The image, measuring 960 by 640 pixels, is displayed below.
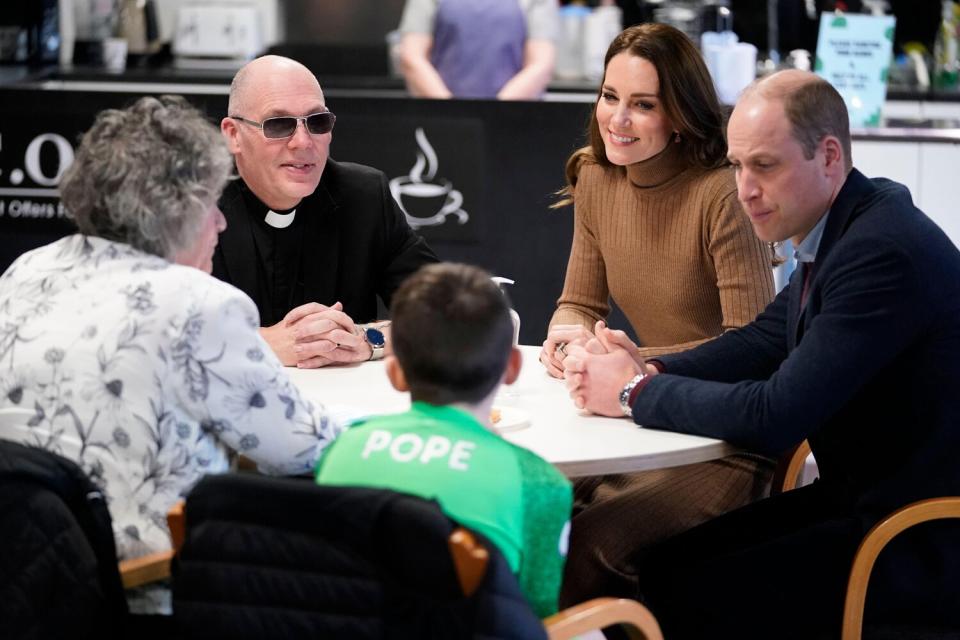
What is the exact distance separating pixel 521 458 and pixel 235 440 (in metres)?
0.49

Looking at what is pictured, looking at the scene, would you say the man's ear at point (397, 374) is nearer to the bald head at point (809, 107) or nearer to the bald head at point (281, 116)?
the bald head at point (809, 107)

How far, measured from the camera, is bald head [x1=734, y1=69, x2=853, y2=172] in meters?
2.31

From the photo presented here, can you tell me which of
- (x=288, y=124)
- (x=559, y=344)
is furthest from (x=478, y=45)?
(x=559, y=344)

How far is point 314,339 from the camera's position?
2.76 metres

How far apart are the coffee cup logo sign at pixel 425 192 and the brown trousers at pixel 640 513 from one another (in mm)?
2395

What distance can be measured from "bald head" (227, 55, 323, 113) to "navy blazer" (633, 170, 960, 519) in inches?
46.3

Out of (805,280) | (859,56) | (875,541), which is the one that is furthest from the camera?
(859,56)

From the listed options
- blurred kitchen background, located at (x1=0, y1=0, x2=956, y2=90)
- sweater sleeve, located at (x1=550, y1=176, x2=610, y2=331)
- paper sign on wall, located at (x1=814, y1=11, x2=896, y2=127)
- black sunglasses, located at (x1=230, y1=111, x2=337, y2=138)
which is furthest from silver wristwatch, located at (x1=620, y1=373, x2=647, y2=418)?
blurred kitchen background, located at (x1=0, y1=0, x2=956, y2=90)

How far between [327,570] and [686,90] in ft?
5.76

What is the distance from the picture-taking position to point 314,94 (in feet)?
9.98

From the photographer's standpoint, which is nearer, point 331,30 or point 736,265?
point 736,265

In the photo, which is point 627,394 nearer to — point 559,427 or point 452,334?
point 559,427

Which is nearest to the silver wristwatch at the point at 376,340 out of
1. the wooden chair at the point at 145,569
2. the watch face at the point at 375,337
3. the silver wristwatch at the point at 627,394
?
the watch face at the point at 375,337

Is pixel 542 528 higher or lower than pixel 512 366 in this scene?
lower
